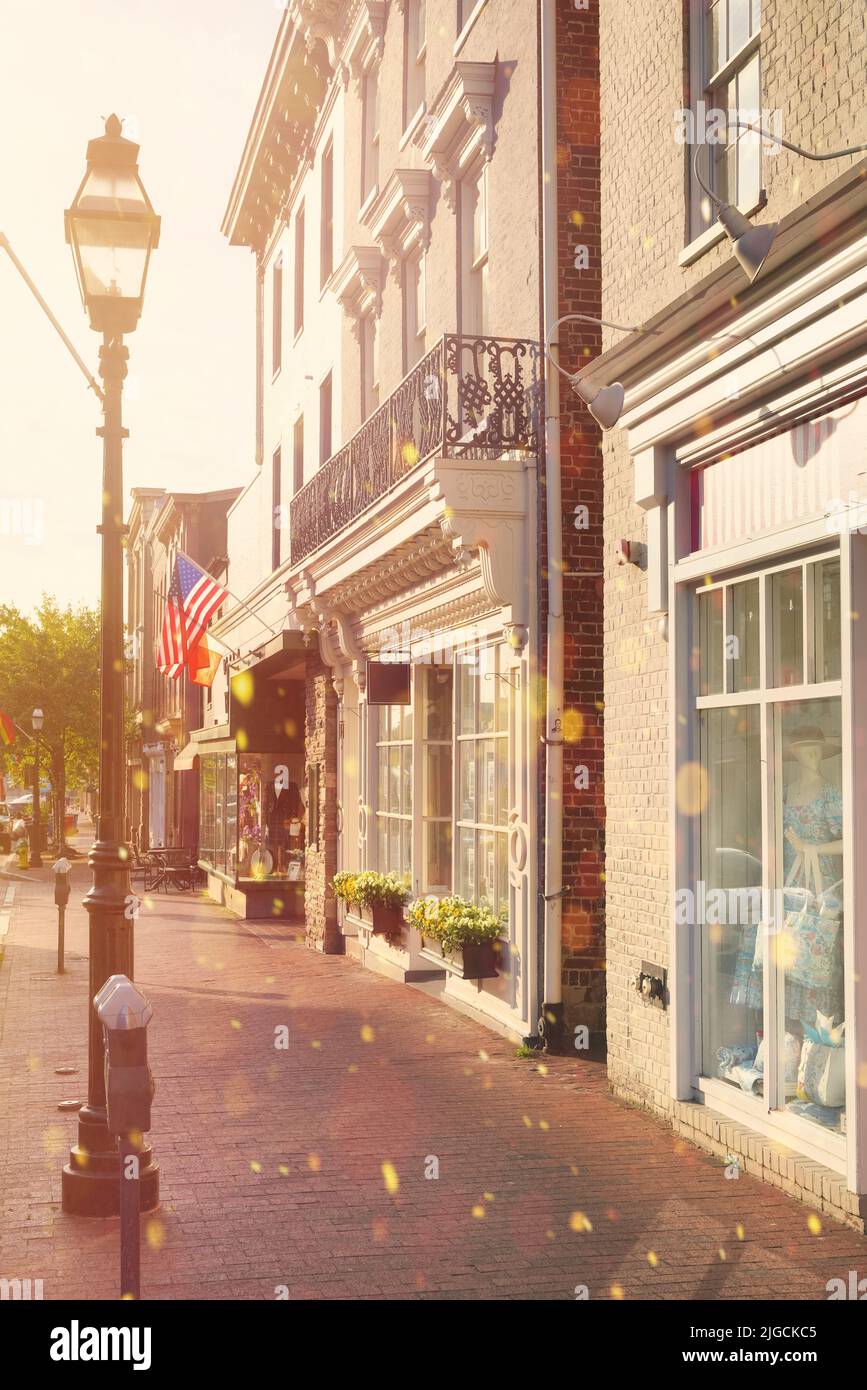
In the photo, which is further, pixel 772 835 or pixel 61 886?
pixel 61 886

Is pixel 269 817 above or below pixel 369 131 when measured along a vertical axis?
below

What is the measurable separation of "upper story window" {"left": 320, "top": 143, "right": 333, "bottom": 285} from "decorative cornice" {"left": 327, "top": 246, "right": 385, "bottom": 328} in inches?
73.3

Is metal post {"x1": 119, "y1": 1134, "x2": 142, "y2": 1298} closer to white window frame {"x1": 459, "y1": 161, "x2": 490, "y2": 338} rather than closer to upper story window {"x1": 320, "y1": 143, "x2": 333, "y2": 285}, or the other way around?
white window frame {"x1": 459, "y1": 161, "x2": 490, "y2": 338}

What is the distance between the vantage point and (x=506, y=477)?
38.1 ft

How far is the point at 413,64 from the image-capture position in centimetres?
1580

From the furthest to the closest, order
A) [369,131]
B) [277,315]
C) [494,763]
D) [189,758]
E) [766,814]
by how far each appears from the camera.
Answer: [189,758], [277,315], [369,131], [494,763], [766,814]

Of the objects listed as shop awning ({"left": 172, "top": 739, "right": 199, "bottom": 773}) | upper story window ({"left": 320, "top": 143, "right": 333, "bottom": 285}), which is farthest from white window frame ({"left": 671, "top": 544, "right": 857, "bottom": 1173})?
shop awning ({"left": 172, "top": 739, "right": 199, "bottom": 773})

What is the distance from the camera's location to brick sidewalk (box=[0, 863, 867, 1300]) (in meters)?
6.02

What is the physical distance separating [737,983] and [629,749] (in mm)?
1954

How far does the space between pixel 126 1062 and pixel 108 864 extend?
6.98ft

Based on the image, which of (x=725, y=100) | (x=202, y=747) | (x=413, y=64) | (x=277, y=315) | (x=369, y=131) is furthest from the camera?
(x=202, y=747)

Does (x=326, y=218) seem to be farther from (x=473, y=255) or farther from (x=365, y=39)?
(x=473, y=255)

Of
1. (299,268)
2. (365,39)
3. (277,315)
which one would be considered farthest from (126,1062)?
(277,315)
